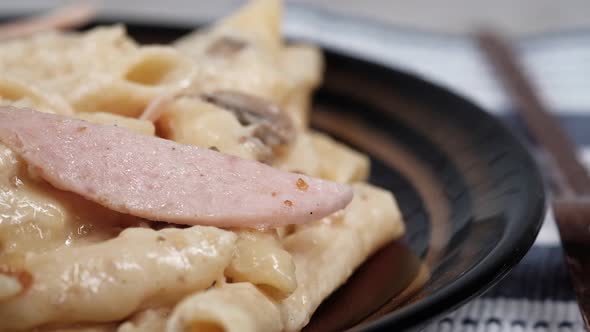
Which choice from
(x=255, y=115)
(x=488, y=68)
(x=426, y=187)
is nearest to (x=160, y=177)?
(x=255, y=115)

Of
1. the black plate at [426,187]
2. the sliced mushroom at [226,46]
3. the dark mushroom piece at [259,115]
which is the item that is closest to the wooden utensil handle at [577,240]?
the black plate at [426,187]

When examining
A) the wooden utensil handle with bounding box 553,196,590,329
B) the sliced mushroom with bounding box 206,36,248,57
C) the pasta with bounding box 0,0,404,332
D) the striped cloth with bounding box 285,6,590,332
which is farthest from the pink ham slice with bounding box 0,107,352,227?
the sliced mushroom with bounding box 206,36,248,57

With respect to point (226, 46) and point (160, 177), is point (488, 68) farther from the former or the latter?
point (160, 177)

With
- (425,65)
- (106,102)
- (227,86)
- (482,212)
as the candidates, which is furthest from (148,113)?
(425,65)

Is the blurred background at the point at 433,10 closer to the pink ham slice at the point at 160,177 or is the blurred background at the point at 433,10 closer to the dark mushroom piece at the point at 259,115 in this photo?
the dark mushroom piece at the point at 259,115

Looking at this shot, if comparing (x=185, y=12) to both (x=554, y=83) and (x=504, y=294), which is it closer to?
(x=554, y=83)
